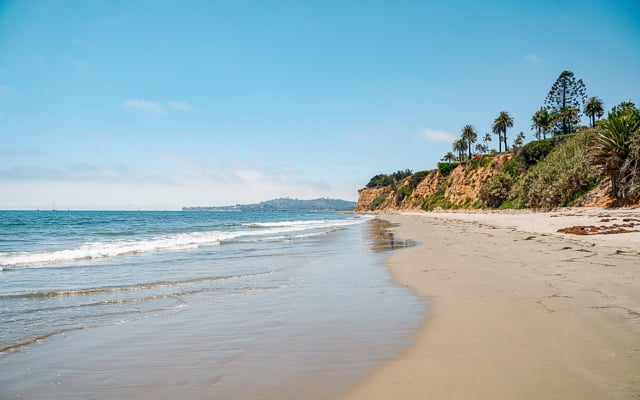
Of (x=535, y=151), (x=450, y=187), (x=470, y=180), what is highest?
(x=535, y=151)

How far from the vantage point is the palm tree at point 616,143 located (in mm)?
29109

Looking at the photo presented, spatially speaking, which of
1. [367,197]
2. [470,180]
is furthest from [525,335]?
[367,197]

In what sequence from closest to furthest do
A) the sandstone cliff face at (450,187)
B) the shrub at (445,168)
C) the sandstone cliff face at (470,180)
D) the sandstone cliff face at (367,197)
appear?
the sandstone cliff face at (470,180) < the sandstone cliff face at (450,187) < the shrub at (445,168) < the sandstone cliff face at (367,197)

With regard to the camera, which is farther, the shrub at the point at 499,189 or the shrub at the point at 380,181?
the shrub at the point at 380,181

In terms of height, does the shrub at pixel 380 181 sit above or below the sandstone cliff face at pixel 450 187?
above

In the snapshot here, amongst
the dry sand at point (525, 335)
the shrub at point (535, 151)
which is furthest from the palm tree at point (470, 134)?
the dry sand at point (525, 335)

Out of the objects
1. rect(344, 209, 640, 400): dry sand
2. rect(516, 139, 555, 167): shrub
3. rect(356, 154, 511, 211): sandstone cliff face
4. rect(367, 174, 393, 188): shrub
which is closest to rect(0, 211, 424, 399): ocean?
rect(344, 209, 640, 400): dry sand

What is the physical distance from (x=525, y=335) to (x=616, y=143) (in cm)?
3327

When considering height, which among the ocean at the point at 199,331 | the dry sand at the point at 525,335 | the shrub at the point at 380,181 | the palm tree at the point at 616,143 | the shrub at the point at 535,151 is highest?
the shrub at the point at 380,181

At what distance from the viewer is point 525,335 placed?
474cm

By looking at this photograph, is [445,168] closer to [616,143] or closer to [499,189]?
[499,189]

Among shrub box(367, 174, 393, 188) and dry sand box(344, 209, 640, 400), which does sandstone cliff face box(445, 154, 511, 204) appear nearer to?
dry sand box(344, 209, 640, 400)

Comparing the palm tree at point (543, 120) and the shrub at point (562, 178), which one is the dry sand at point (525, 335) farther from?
the palm tree at point (543, 120)

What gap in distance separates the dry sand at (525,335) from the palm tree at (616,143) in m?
25.2
